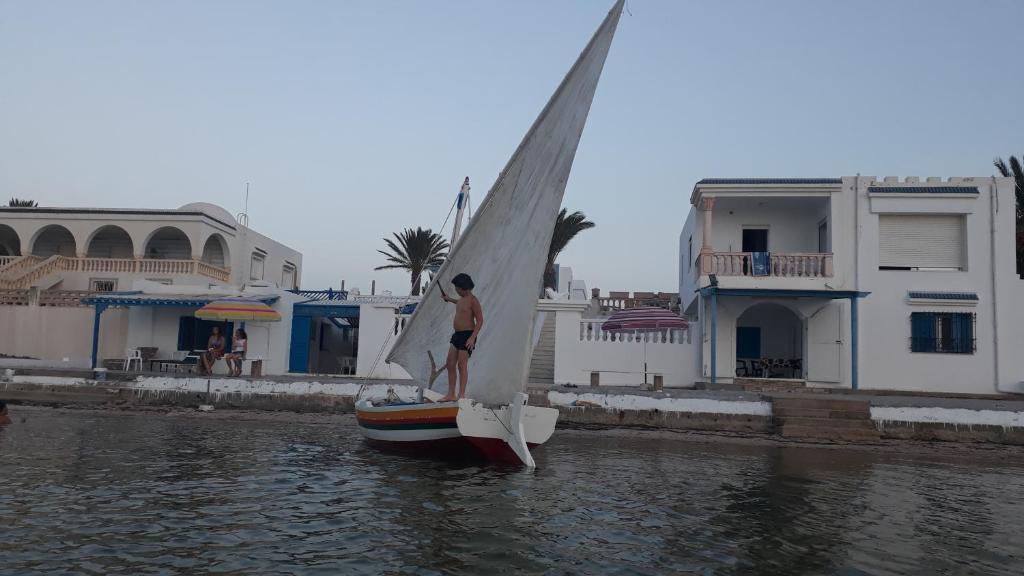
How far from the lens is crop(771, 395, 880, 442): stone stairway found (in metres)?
14.2

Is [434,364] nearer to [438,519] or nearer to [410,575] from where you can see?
[438,519]

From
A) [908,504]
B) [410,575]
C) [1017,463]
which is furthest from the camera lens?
[1017,463]

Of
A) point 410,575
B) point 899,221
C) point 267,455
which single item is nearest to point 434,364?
point 267,455

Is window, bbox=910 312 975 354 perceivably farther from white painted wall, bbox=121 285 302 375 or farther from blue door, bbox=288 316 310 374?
white painted wall, bbox=121 285 302 375

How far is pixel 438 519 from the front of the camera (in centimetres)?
686

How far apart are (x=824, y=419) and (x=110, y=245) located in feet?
97.7

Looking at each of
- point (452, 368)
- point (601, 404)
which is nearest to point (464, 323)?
point (452, 368)


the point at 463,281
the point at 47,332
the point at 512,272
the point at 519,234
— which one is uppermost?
the point at 519,234

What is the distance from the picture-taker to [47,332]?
79.6ft

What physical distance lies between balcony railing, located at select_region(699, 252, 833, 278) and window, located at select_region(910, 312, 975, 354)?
306 centimetres

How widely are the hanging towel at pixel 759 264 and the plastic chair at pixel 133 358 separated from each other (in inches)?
692

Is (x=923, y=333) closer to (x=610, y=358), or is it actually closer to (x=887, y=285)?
(x=887, y=285)

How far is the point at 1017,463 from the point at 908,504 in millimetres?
5843

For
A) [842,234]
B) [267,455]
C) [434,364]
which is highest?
[842,234]
